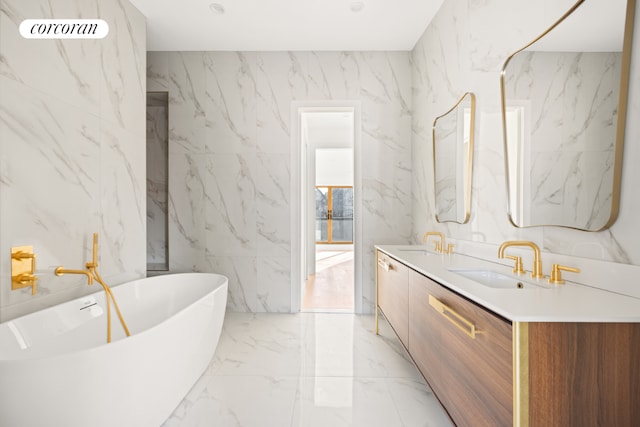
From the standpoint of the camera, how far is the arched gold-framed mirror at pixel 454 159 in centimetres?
204

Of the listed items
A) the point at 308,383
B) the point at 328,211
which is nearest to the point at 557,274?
the point at 308,383

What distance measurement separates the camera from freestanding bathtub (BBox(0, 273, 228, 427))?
97 centimetres

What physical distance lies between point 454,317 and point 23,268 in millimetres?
2074

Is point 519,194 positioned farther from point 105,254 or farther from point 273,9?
point 105,254

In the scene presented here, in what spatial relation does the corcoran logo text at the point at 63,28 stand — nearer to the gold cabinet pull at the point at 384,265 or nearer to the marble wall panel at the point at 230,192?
the marble wall panel at the point at 230,192

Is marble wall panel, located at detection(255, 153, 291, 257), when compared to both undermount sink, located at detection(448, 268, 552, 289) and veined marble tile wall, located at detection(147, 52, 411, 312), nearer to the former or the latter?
veined marble tile wall, located at detection(147, 52, 411, 312)

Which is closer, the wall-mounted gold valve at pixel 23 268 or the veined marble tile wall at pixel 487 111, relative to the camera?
the veined marble tile wall at pixel 487 111

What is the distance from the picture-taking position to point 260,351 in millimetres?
2377

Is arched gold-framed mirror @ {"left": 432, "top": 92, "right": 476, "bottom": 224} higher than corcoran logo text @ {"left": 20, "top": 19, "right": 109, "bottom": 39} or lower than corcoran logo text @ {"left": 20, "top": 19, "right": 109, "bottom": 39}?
lower

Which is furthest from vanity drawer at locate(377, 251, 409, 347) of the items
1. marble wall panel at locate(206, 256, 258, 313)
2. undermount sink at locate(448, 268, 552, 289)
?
marble wall panel at locate(206, 256, 258, 313)

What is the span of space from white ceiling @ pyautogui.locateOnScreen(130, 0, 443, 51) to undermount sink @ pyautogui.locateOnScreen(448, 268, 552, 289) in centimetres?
222

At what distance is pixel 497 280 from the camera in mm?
1534

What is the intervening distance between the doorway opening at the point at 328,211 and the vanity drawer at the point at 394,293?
93cm

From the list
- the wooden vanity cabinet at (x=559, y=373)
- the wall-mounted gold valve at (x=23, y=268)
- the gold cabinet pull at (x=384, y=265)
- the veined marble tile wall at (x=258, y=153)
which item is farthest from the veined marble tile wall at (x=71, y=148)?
the wooden vanity cabinet at (x=559, y=373)
